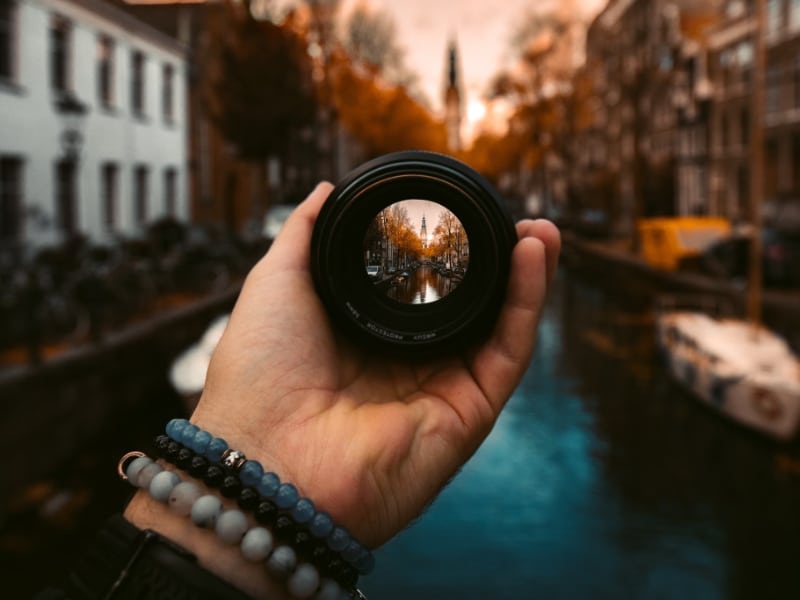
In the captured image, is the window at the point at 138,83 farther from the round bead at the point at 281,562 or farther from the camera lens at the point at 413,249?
the round bead at the point at 281,562

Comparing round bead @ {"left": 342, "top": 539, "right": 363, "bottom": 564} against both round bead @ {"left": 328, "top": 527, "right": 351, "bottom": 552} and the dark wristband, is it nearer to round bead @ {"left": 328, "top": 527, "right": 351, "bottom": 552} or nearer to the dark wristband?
round bead @ {"left": 328, "top": 527, "right": 351, "bottom": 552}

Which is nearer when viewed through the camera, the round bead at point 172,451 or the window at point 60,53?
the round bead at point 172,451

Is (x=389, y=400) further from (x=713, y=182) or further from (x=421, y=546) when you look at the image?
(x=713, y=182)

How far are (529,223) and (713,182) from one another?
107ft

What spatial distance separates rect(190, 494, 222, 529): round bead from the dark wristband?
51 millimetres

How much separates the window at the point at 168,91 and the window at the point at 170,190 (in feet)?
3.98

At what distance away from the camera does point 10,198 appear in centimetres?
1455

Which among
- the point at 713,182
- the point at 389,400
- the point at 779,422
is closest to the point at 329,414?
the point at 389,400

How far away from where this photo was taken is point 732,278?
56.2ft

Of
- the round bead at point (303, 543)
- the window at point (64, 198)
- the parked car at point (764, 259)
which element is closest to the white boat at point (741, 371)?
the parked car at point (764, 259)

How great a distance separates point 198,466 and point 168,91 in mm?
22020

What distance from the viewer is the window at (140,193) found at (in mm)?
19891

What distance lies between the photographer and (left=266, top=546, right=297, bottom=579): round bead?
3.11 feet

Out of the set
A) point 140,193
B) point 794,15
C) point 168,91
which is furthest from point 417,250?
point 794,15
